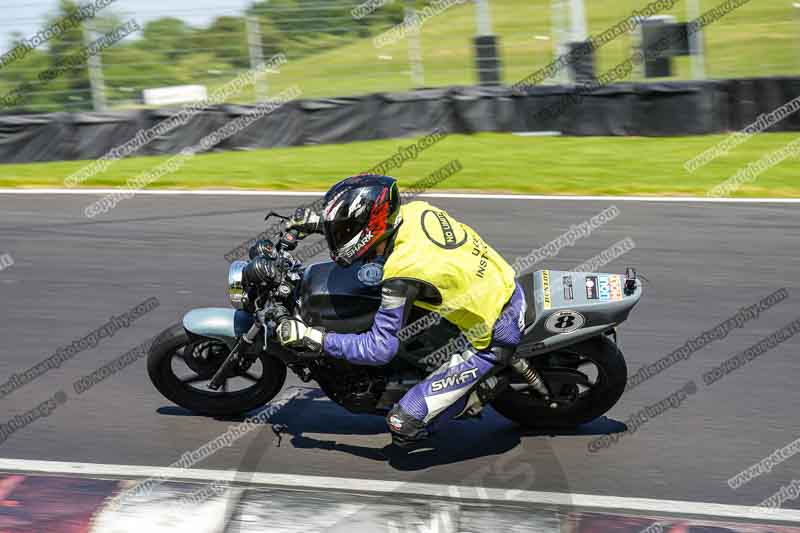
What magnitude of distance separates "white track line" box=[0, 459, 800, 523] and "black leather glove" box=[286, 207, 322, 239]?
1.37m

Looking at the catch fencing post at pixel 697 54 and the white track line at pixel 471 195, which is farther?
the catch fencing post at pixel 697 54

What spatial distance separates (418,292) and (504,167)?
311 inches

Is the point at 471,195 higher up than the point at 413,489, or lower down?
lower down

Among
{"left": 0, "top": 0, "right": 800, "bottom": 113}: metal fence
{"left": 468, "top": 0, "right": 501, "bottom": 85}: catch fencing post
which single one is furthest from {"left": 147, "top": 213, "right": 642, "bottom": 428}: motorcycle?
{"left": 468, "top": 0, "right": 501, "bottom": 85}: catch fencing post

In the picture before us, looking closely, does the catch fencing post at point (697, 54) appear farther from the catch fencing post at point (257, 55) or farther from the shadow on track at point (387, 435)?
the shadow on track at point (387, 435)

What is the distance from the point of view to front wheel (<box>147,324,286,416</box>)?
5.99 metres

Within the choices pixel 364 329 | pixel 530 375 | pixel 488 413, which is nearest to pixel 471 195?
pixel 488 413

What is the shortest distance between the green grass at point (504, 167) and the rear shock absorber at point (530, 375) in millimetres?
5911

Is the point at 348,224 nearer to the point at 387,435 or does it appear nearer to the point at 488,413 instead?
the point at 387,435

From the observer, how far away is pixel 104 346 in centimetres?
750

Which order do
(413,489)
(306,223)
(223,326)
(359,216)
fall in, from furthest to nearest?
1. (223,326)
2. (306,223)
3. (413,489)
4. (359,216)

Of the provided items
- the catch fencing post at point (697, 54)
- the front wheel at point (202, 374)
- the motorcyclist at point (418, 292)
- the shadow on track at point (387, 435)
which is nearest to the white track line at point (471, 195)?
the catch fencing post at point (697, 54)

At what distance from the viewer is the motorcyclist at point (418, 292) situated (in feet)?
17.1

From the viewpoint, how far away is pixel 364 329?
5.48 m
